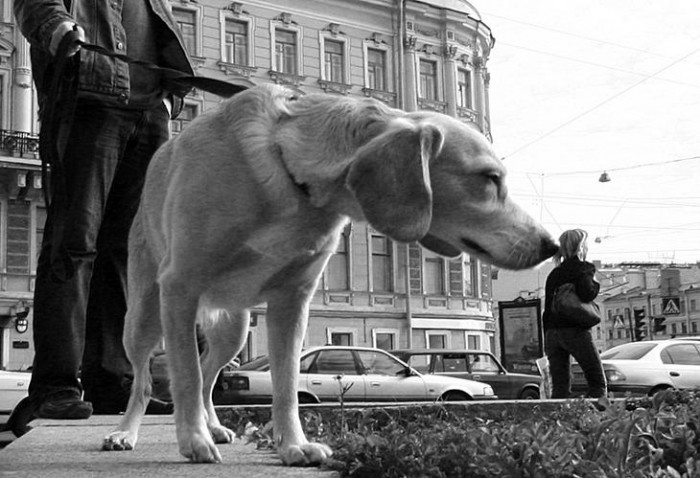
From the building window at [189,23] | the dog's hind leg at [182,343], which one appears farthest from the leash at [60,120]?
the building window at [189,23]

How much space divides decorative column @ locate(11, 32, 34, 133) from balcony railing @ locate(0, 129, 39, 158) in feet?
0.89

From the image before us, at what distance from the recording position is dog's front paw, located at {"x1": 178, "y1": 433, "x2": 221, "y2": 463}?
2062 mm

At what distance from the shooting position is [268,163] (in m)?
2.12

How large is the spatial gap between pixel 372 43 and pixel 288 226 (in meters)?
30.8

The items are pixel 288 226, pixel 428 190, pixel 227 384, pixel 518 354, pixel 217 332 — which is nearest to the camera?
pixel 428 190

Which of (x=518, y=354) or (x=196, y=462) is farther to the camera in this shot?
(x=518, y=354)

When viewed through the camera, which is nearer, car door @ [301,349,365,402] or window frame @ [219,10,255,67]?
car door @ [301,349,365,402]

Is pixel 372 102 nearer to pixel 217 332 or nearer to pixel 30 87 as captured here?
pixel 217 332

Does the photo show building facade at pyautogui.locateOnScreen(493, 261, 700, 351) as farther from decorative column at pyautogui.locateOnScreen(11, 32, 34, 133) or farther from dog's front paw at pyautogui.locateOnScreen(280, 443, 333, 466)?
dog's front paw at pyautogui.locateOnScreen(280, 443, 333, 466)

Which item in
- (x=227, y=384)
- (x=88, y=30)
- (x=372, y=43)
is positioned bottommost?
(x=227, y=384)

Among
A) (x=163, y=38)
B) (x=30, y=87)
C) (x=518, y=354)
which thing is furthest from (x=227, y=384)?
(x=30, y=87)

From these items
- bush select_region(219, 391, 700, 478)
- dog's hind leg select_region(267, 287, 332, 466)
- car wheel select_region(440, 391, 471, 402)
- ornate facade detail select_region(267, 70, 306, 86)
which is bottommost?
car wheel select_region(440, 391, 471, 402)

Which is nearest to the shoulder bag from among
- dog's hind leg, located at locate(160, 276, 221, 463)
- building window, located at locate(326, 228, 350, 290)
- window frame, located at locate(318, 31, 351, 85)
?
dog's hind leg, located at locate(160, 276, 221, 463)

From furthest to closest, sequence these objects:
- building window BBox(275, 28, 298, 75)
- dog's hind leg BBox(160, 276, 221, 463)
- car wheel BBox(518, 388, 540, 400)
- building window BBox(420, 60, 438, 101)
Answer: building window BBox(420, 60, 438, 101), building window BBox(275, 28, 298, 75), car wheel BBox(518, 388, 540, 400), dog's hind leg BBox(160, 276, 221, 463)
